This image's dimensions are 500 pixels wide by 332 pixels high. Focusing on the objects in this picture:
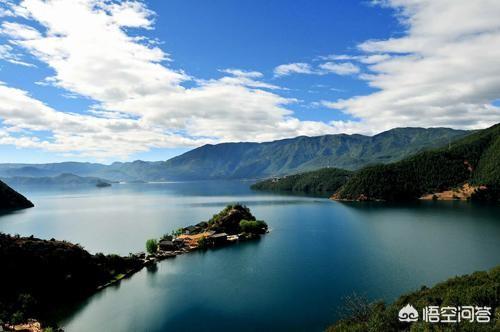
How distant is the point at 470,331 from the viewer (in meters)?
33.1

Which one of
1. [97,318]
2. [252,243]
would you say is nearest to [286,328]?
[97,318]

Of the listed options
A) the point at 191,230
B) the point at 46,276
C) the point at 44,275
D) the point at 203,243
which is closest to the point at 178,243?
the point at 203,243

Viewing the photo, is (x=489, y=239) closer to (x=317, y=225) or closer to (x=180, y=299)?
(x=317, y=225)

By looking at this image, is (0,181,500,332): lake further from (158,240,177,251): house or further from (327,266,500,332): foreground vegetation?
(158,240,177,251): house

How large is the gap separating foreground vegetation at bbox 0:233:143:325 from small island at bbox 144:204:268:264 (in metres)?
19.2

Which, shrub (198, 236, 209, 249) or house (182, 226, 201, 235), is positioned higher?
house (182, 226, 201, 235)

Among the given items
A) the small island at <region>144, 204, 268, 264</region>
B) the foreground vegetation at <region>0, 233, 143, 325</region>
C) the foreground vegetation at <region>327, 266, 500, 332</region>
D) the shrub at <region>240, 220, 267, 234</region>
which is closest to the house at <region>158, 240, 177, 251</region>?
the small island at <region>144, 204, 268, 264</region>

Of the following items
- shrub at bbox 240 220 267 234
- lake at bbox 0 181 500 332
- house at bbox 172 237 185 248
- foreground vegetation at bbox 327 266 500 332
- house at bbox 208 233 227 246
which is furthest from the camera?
shrub at bbox 240 220 267 234

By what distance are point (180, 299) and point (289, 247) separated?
4968cm

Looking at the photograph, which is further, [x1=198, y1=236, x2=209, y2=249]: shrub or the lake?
[x1=198, y1=236, x2=209, y2=249]: shrub

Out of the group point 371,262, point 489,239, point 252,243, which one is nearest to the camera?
point 371,262

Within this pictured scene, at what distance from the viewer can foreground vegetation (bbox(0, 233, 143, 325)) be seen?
57053 mm

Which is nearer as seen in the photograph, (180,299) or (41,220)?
(180,299)

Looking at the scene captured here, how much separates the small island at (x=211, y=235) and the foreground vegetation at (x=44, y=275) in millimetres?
19221
